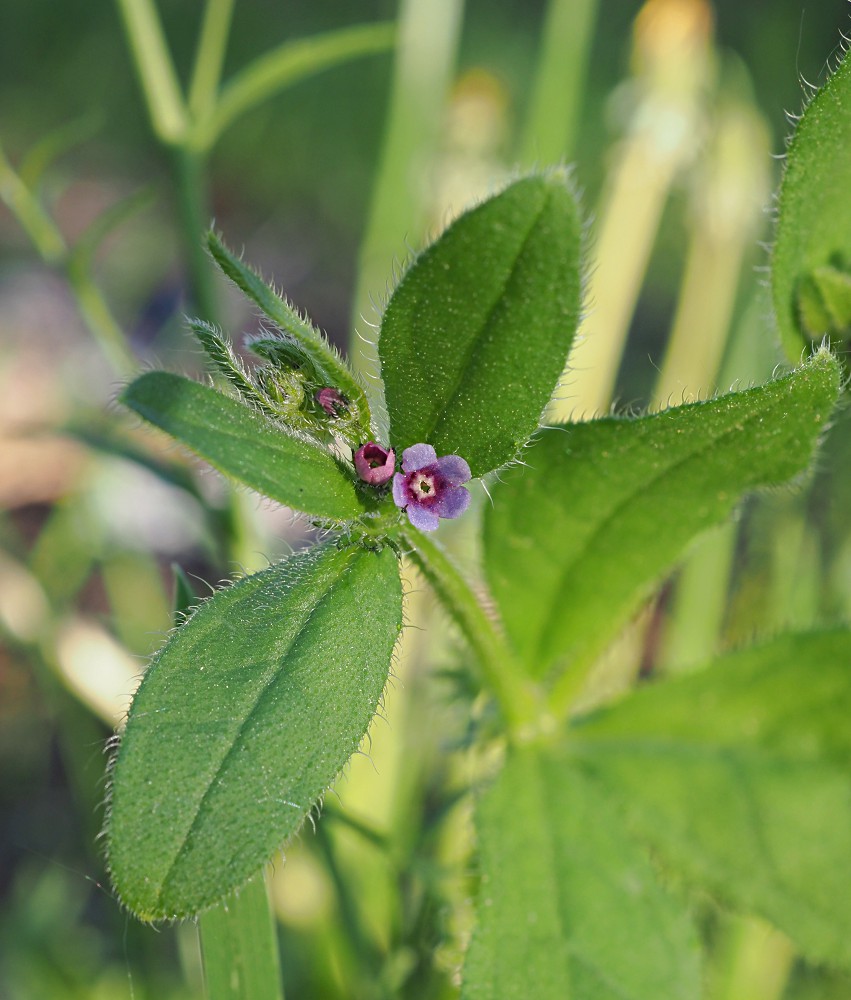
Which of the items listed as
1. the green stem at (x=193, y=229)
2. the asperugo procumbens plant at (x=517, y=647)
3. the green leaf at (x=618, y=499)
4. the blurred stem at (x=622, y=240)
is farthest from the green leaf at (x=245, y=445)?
the blurred stem at (x=622, y=240)

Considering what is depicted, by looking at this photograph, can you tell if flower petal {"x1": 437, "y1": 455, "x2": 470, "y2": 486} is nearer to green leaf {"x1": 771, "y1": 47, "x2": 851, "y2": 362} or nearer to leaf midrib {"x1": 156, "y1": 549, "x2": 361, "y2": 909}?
leaf midrib {"x1": 156, "y1": 549, "x2": 361, "y2": 909}

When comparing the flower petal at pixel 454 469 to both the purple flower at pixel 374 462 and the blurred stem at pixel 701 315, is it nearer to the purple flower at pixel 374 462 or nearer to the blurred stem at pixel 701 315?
the purple flower at pixel 374 462

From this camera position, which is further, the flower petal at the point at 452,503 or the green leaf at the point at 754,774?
the green leaf at the point at 754,774

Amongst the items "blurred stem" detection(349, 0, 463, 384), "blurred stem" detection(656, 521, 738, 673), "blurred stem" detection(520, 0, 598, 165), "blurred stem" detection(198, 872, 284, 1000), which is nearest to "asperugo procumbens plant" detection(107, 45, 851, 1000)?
"blurred stem" detection(198, 872, 284, 1000)

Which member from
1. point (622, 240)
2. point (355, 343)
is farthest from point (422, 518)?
point (622, 240)

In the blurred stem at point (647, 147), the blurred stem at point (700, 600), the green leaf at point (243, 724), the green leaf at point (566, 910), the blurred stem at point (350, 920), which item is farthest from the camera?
the blurred stem at point (647, 147)

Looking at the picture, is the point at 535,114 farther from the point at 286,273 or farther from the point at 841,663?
the point at 286,273

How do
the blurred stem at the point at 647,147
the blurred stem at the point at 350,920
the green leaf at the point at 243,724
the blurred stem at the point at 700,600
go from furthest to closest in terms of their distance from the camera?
the blurred stem at the point at 647,147 < the blurred stem at the point at 700,600 < the blurred stem at the point at 350,920 < the green leaf at the point at 243,724
